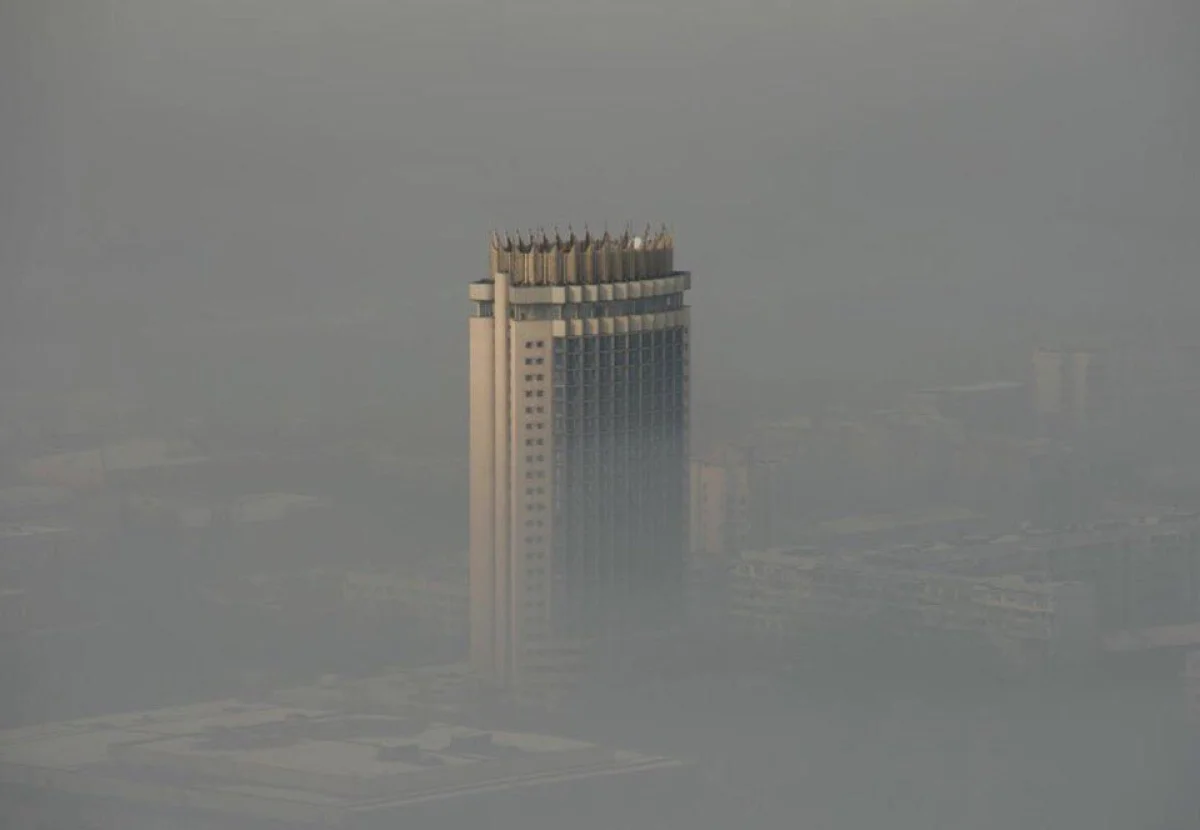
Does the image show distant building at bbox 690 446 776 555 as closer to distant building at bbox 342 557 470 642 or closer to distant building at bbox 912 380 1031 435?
distant building at bbox 912 380 1031 435

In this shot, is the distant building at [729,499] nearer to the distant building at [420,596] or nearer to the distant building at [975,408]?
the distant building at [975,408]

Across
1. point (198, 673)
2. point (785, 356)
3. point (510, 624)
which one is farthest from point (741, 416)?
point (198, 673)

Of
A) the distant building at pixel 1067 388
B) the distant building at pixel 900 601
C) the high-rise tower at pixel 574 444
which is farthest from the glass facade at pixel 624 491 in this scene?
the distant building at pixel 1067 388

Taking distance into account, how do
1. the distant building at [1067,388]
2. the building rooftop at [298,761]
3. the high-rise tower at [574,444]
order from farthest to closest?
the distant building at [1067,388] → the high-rise tower at [574,444] → the building rooftop at [298,761]

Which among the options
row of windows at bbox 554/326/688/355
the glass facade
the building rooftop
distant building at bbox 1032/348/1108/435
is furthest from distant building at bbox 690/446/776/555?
distant building at bbox 1032/348/1108/435

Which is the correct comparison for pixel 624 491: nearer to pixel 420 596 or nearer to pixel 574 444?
pixel 574 444
